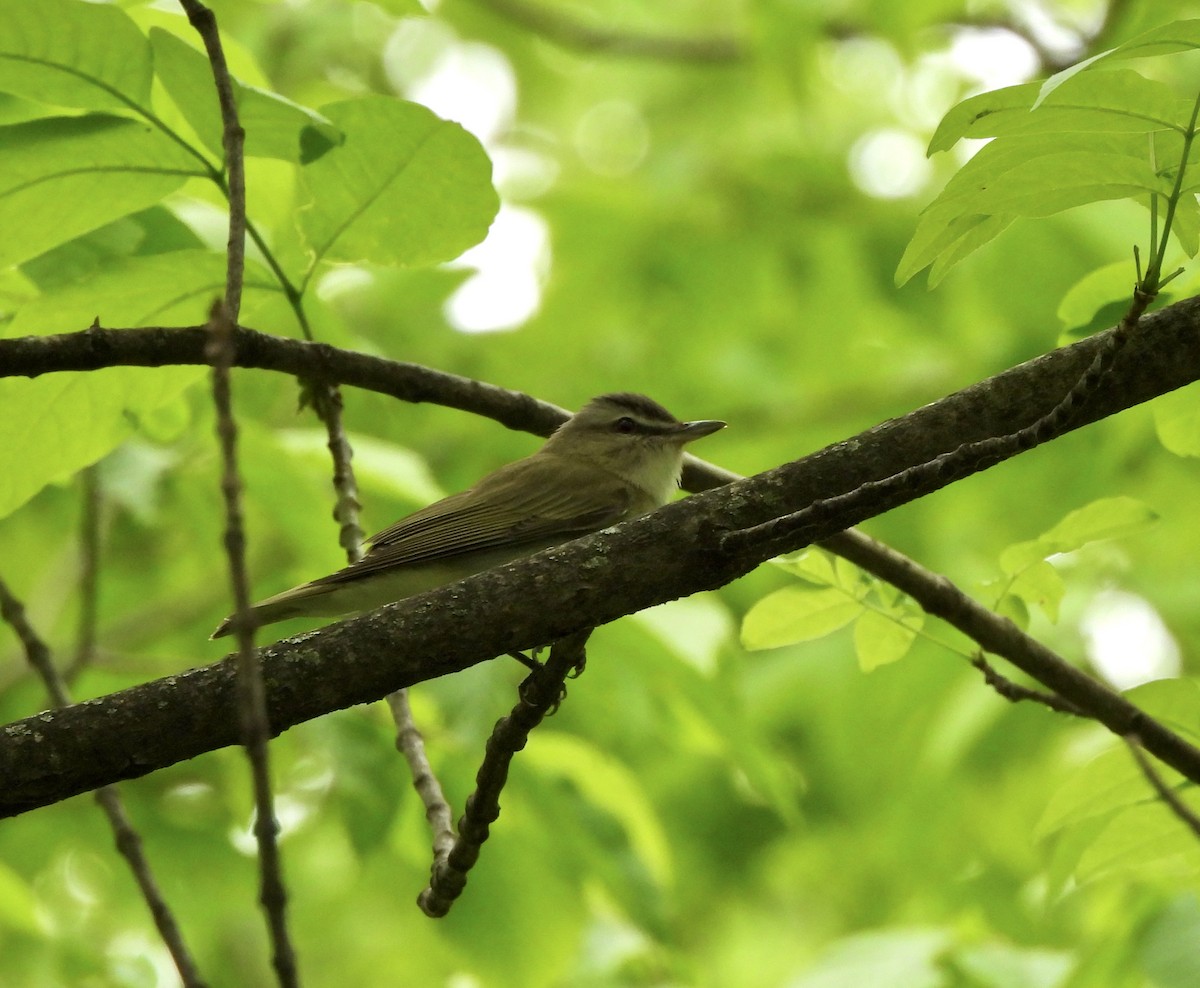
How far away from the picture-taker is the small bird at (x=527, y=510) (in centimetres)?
380

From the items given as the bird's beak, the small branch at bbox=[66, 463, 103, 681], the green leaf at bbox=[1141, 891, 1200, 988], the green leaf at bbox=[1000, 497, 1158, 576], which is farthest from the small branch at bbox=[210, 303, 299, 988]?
the bird's beak

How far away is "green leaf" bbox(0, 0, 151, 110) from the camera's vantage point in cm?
262

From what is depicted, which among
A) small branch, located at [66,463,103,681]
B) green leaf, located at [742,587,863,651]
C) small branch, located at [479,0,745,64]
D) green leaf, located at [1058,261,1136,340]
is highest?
small branch, located at [479,0,745,64]

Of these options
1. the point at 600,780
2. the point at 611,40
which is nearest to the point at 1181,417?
the point at 600,780

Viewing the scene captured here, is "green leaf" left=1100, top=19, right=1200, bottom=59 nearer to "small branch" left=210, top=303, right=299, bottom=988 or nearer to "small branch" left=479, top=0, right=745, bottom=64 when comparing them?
"small branch" left=210, top=303, right=299, bottom=988

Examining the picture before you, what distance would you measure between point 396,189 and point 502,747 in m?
1.28

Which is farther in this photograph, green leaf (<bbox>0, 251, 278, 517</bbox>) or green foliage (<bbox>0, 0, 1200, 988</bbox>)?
green leaf (<bbox>0, 251, 278, 517</bbox>)

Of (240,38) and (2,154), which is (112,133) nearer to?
(2,154)

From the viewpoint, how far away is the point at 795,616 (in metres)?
3.03

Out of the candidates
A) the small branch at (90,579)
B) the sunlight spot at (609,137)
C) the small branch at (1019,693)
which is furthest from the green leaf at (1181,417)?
the sunlight spot at (609,137)

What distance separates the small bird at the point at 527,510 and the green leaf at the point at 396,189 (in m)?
0.63

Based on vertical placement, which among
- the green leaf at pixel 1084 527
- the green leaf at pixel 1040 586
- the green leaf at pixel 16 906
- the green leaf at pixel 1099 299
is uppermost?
the green leaf at pixel 1099 299

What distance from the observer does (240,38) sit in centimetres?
736

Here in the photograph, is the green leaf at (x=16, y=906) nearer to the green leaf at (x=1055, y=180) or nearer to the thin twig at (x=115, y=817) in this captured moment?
the thin twig at (x=115, y=817)
